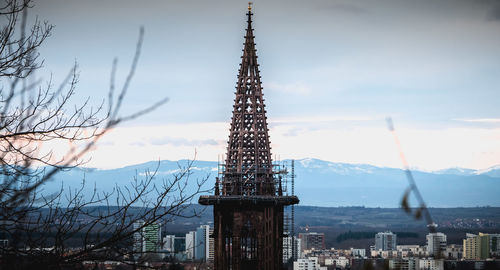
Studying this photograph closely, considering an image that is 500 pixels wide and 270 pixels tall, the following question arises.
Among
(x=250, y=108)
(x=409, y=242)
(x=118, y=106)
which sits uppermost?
(x=250, y=108)

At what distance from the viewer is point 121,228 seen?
9.47m

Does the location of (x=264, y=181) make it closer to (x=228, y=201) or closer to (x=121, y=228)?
(x=228, y=201)

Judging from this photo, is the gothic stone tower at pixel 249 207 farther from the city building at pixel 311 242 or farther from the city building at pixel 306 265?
the city building at pixel 311 242

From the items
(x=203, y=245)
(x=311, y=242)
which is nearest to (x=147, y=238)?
(x=203, y=245)

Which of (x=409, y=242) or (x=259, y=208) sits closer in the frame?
(x=259, y=208)

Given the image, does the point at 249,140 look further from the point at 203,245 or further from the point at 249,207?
the point at 203,245

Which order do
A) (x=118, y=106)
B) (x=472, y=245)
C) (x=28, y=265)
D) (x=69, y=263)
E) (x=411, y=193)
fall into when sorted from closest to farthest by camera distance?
(x=411, y=193) → (x=28, y=265) → (x=118, y=106) → (x=69, y=263) → (x=472, y=245)

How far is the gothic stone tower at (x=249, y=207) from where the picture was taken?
1305 inches

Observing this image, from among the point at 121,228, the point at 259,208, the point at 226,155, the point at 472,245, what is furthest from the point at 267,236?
the point at 472,245

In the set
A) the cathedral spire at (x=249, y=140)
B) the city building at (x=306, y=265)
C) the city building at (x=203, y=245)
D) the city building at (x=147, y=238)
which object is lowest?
Result: the city building at (x=306, y=265)

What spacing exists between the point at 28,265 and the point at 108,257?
1518 mm

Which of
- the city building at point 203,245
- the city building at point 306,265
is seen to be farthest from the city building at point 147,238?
the city building at point 306,265

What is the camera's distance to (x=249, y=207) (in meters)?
33.1

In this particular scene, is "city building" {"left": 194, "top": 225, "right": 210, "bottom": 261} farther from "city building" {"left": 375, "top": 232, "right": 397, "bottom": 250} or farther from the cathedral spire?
"city building" {"left": 375, "top": 232, "right": 397, "bottom": 250}
